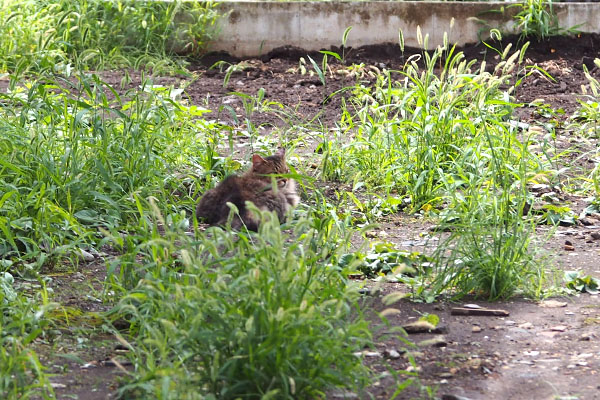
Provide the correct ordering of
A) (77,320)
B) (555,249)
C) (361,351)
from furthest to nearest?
(555,249) → (77,320) → (361,351)

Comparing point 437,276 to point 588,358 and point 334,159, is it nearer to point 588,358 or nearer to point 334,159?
point 588,358

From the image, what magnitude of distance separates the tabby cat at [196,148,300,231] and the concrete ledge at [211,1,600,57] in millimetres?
5210

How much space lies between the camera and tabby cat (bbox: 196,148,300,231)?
527cm

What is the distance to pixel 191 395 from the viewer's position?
2719 mm

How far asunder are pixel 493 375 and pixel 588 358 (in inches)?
17.2

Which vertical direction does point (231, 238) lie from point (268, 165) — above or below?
above

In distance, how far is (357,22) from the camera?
10.6m

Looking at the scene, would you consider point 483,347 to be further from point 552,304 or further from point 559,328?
point 552,304

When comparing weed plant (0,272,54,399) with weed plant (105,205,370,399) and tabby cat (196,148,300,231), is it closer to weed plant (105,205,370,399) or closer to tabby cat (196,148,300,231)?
weed plant (105,205,370,399)

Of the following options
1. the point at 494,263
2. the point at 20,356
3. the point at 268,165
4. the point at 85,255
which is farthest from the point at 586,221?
the point at 20,356

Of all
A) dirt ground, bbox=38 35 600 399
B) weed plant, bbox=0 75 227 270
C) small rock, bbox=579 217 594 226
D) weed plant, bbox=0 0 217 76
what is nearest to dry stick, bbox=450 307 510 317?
dirt ground, bbox=38 35 600 399

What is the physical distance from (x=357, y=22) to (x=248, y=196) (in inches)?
228

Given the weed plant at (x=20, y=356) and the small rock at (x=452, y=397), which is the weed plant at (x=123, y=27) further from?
the small rock at (x=452, y=397)

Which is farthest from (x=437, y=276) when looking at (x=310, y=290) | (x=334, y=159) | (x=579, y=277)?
(x=334, y=159)
